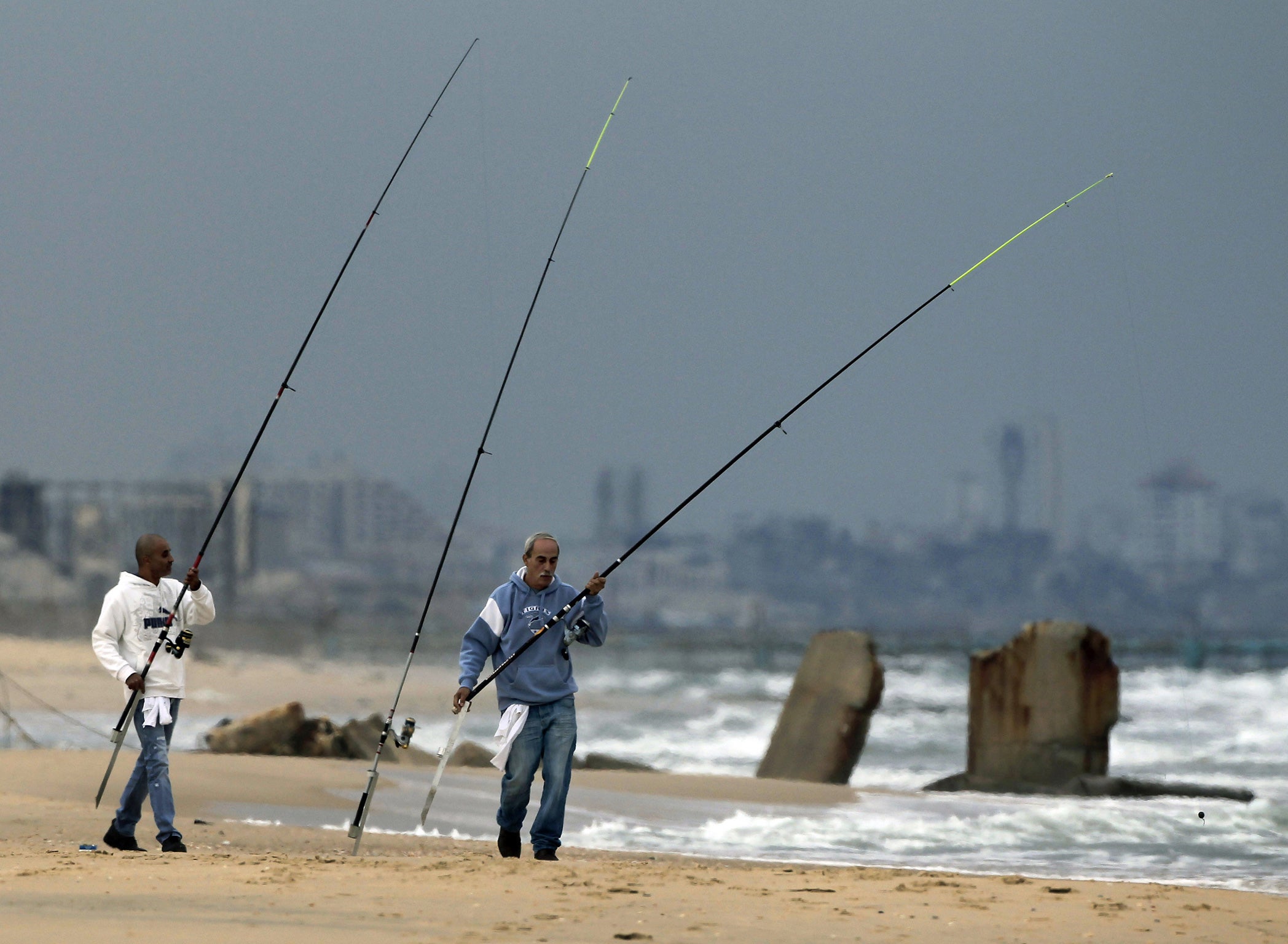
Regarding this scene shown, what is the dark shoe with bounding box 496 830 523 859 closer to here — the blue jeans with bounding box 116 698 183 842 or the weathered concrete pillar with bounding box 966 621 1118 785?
the blue jeans with bounding box 116 698 183 842

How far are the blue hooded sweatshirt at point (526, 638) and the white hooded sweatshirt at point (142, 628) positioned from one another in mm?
1265

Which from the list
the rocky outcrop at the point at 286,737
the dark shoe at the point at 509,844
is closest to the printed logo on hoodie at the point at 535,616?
the dark shoe at the point at 509,844

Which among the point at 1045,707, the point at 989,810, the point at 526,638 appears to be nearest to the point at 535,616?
the point at 526,638

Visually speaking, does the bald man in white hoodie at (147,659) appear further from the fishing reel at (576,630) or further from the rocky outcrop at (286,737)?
the rocky outcrop at (286,737)

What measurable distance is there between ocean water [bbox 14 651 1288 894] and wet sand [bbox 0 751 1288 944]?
2.58 metres

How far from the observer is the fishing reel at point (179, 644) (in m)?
7.02

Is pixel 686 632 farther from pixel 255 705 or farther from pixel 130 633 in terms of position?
pixel 130 633

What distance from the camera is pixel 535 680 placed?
680 cm

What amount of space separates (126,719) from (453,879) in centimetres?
210

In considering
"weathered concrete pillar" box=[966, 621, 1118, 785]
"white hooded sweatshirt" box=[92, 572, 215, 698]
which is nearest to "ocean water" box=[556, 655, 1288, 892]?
"weathered concrete pillar" box=[966, 621, 1118, 785]

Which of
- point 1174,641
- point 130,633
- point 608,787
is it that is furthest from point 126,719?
point 1174,641

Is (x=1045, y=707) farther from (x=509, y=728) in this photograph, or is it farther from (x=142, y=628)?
(x=142, y=628)

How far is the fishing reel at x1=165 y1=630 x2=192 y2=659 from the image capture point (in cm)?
702

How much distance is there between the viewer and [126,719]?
7.26 m
